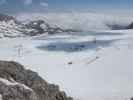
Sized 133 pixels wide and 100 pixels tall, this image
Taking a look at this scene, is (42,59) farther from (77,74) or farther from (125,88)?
(125,88)

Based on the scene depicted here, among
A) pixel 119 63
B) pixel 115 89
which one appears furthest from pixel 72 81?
pixel 119 63

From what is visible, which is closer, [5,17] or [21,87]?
[21,87]

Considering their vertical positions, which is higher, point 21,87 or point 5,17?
point 21,87

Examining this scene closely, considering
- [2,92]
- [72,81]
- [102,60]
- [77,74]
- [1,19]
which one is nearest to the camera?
[2,92]

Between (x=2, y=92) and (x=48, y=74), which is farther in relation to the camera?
(x=48, y=74)

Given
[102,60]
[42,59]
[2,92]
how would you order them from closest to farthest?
[2,92] → [102,60] → [42,59]

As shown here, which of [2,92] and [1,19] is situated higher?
[2,92]

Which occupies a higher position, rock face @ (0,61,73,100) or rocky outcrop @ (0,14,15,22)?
rock face @ (0,61,73,100)

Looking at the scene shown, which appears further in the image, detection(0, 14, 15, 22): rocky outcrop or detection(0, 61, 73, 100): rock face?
detection(0, 14, 15, 22): rocky outcrop
